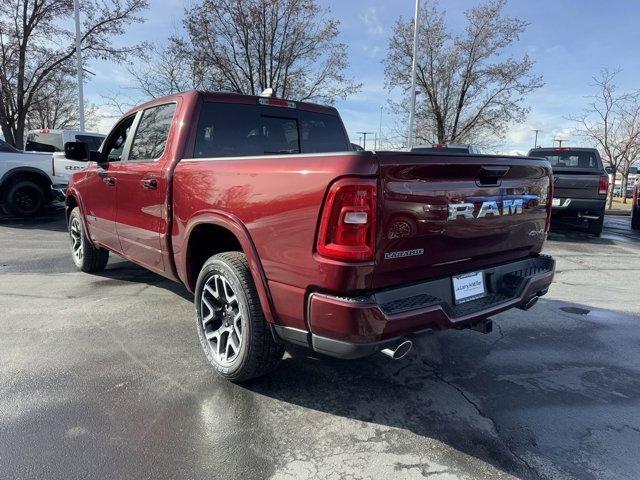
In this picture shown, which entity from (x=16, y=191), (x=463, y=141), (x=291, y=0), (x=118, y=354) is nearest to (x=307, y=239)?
(x=118, y=354)

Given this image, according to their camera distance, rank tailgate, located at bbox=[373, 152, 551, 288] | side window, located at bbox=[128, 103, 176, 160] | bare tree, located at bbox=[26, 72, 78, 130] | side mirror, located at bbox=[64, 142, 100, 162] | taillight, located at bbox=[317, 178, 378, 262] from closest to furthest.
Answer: taillight, located at bbox=[317, 178, 378, 262] → tailgate, located at bbox=[373, 152, 551, 288] → side window, located at bbox=[128, 103, 176, 160] → side mirror, located at bbox=[64, 142, 100, 162] → bare tree, located at bbox=[26, 72, 78, 130]

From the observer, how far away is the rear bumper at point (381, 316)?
7.47 ft

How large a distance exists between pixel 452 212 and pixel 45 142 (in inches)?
574

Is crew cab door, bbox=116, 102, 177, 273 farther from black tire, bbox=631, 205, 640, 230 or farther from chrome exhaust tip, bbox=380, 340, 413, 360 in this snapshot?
black tire, bbox=631, 205, 640, 230

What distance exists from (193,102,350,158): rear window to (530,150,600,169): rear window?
27.5 feet

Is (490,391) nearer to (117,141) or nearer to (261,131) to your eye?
(261,131)

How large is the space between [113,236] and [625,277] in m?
6.67

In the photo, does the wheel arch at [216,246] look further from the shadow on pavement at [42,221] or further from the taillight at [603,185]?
the taillight at [603,185]

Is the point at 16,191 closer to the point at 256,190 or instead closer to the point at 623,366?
the point at 256,190

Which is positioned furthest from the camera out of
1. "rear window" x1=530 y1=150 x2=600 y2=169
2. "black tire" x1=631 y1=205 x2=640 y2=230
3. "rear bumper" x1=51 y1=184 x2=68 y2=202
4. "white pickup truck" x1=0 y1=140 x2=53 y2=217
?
"black tire" x1=631 y1=205 x2=640 y2=230

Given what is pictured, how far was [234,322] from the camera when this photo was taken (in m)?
3.01

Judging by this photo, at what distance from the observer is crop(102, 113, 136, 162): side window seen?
4.59 m

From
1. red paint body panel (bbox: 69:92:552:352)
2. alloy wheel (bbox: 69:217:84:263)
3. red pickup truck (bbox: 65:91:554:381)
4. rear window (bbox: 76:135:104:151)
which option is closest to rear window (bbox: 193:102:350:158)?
red pickup truck (bbox: 65:91:554:381)

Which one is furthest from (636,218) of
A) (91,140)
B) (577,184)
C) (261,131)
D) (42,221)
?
(42,221)
